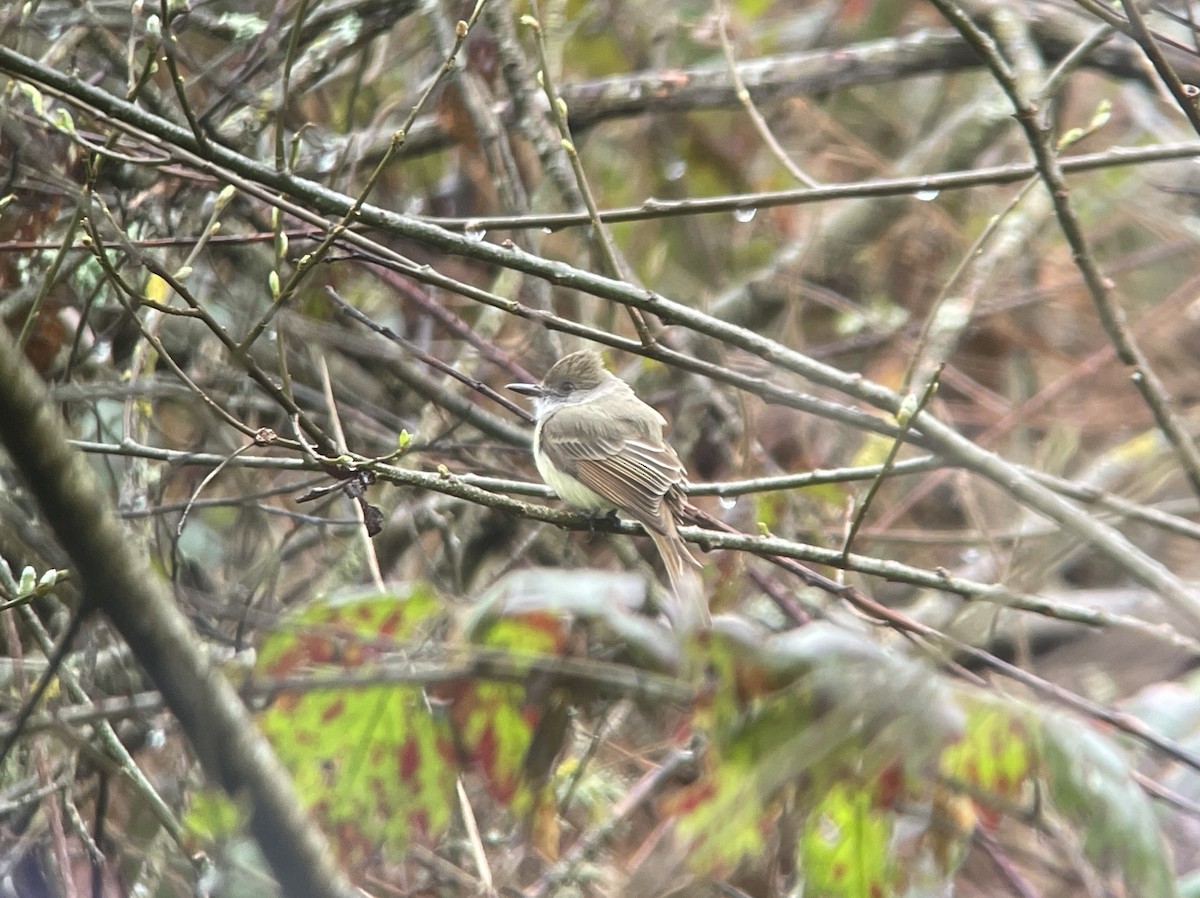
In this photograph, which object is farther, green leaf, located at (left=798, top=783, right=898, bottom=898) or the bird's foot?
the bird's foot

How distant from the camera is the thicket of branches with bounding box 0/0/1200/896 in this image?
1.95 meters

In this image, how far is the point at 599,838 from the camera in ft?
12.9

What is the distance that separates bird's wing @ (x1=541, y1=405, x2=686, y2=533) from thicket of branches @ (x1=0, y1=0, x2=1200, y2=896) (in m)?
0.19

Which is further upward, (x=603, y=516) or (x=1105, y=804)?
(x=603, y=516)

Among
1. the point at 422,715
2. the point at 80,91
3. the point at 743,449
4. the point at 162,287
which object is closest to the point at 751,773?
the point at 422,715


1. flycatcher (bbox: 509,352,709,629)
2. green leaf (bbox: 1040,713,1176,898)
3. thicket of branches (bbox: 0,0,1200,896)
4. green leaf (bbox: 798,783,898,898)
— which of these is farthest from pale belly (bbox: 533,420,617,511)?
green leaf (bbox: 1040,713,1176,898)

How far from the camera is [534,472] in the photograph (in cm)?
593

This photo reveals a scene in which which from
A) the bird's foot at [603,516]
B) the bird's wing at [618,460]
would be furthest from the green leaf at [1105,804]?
the bird's wing at [618,460]

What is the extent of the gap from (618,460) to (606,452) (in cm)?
13

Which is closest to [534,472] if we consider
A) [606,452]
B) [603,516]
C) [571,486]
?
[606,452]

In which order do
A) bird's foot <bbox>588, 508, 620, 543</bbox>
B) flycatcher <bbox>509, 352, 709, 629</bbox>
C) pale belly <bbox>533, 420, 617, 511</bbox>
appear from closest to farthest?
bird's foot <bbox>588, 508, 620, 543</bbox>, flycatcher <bbox>509, 352, 709, 629</bbox>, pale belly <bbox>533, 420, 617, 511</bbox>

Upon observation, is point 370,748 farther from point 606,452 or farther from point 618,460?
point 606,452

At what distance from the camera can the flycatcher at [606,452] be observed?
4.47 meters

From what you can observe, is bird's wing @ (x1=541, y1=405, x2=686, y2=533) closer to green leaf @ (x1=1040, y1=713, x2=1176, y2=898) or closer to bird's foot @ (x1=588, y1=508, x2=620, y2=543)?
bird's foot @ (x1=588, y1=508, x2=620, y2=543)
